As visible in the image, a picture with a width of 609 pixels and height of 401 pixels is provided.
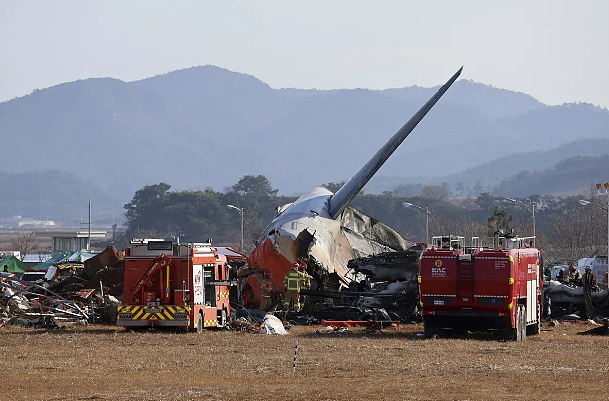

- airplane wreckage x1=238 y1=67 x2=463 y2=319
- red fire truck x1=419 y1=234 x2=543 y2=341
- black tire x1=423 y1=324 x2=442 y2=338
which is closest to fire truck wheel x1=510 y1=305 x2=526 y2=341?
red fire truck x1=419 y1=234 x2=543 y2=341

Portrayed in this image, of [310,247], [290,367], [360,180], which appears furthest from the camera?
[360,180]

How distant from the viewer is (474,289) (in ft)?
98.9

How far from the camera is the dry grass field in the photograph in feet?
62.4

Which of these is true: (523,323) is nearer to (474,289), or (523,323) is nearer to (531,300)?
(531,300)

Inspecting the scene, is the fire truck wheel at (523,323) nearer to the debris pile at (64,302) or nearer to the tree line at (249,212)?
the debris pile at (64,302)

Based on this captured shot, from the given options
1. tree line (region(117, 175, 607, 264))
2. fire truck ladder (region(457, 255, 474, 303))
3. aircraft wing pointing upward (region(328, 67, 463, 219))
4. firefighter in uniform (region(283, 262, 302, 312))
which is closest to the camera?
fire truck ladder (region(457, 255, 474, 303))

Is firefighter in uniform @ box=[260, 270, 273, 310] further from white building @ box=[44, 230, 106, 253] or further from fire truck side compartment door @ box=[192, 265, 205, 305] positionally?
white building @ box=[44, 230, 106, 253]

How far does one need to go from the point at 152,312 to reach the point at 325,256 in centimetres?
1249

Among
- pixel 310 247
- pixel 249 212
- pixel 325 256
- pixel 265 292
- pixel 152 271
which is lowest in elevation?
pixel 265 292

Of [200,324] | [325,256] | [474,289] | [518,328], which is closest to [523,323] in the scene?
[518,328]

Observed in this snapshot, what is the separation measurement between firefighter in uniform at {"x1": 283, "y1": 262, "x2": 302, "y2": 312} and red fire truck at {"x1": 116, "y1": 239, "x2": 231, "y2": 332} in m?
7.66

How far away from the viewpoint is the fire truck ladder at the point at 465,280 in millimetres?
30156

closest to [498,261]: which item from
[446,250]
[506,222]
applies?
[446,250]

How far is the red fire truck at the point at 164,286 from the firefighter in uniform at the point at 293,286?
7.66 meters
